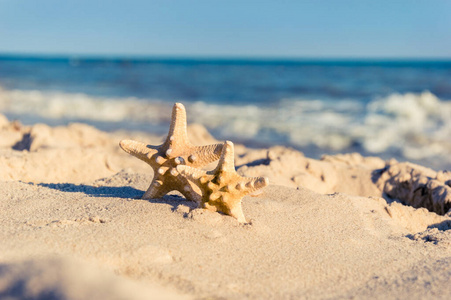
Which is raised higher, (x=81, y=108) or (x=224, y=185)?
(x=224, y=185)

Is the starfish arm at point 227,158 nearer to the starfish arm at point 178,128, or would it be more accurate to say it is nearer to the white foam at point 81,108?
the starfish arm at point 178,128

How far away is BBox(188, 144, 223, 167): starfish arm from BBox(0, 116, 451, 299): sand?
1.11 ft

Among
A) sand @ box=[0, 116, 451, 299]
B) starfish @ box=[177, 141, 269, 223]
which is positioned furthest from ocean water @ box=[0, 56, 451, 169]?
starfish @ box=[177, 141, 269, 223]

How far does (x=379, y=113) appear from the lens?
43.8 ft

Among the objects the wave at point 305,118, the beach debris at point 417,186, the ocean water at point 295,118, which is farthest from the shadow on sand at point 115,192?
the wave at point 305,118

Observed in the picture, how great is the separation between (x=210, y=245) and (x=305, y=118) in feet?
33.9

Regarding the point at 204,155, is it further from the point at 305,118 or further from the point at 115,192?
the point at 305,118

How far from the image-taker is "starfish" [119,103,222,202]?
130 inches

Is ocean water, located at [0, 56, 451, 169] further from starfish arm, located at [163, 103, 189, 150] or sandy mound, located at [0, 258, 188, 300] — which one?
sandy mound, located at [0, 258, 188, 300]

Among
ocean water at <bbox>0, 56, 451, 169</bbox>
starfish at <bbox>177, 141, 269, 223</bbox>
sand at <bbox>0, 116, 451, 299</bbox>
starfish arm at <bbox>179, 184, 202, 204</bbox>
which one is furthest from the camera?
ocean water at <bbox>0, 56, 451, 169</bbox>

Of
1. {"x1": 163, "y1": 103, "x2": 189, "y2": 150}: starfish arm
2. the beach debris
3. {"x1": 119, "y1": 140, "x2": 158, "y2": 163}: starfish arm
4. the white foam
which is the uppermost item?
{"x1": 163, "y1": 103, "x2": 189, "y2": 150}: starfish arm

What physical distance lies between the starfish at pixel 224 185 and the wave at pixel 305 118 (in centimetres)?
607

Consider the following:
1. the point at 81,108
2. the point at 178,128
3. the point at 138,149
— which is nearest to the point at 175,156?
the point at 178,128

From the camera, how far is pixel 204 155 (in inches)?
→ 130
